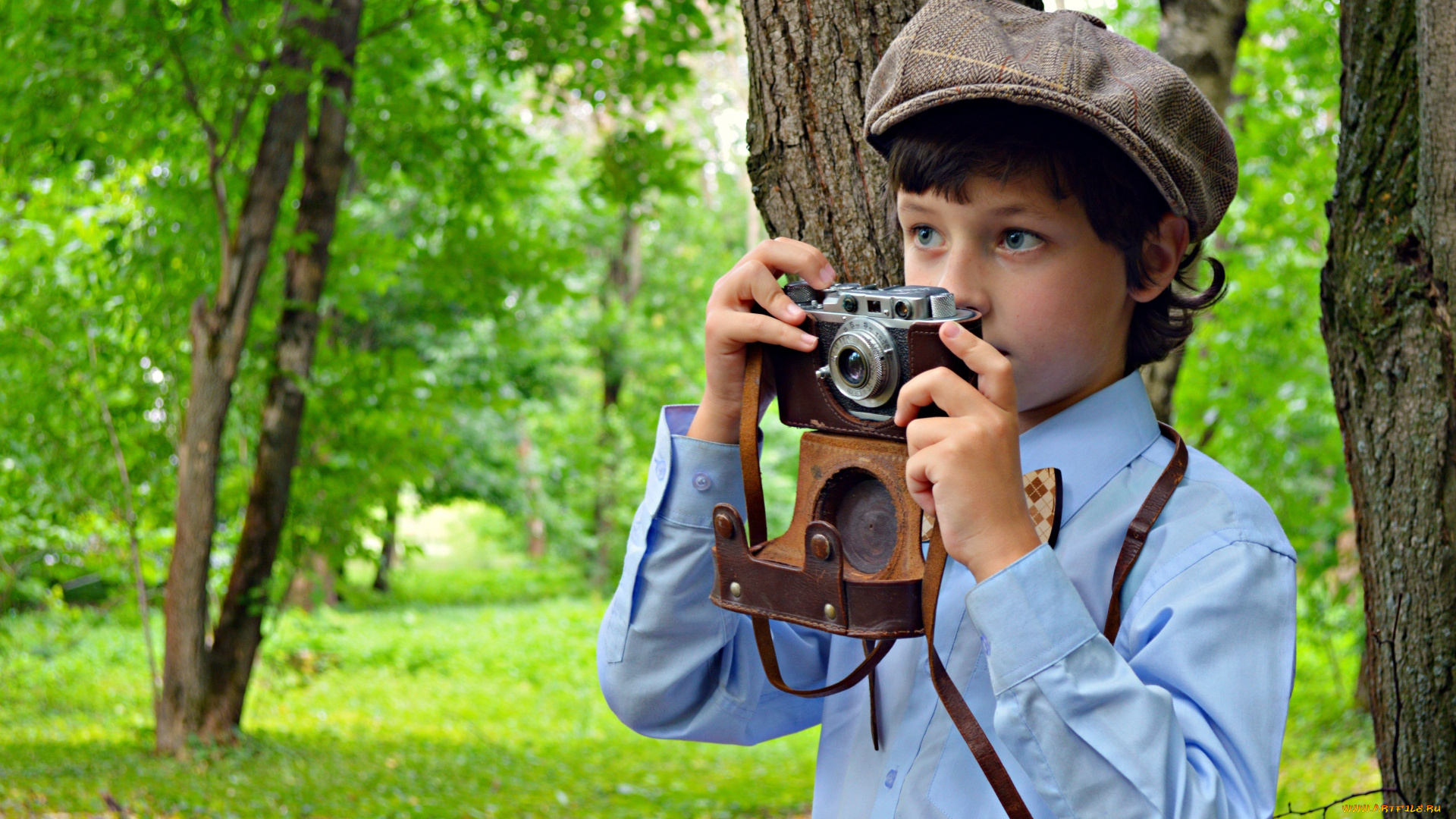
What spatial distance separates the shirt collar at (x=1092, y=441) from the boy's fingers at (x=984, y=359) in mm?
272

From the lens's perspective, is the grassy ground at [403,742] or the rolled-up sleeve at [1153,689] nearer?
the rolled-up sleeve at [1153,689]

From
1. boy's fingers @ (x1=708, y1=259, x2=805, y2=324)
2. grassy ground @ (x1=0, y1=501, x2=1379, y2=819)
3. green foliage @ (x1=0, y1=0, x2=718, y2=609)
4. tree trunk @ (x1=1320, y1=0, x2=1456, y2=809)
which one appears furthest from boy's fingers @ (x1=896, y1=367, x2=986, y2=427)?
green foliage @ (x1=0, y1=0, x2=718, y2=609)

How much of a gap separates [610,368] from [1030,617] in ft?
58.4

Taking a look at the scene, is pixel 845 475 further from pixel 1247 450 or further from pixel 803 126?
pixel 1247 450

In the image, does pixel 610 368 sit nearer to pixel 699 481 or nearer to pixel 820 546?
pixel 699 481

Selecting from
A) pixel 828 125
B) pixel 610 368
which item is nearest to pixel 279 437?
pixel 828 125

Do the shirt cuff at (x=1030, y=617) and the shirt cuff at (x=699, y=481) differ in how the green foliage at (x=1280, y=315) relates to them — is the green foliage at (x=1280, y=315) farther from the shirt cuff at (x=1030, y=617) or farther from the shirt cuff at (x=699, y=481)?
the shirt cuff at (x=1030, y=617)

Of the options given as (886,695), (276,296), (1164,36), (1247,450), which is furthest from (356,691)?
(886,695)

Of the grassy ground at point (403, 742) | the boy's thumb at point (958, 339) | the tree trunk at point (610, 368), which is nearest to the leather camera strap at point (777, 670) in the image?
the boy's thumb at point (958, 339)

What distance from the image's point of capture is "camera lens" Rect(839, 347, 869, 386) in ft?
4.01

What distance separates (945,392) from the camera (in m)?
1.12

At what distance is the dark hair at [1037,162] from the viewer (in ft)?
4.07

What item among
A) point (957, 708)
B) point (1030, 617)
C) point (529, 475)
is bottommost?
point (957, 708)

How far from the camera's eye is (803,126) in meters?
2.02
